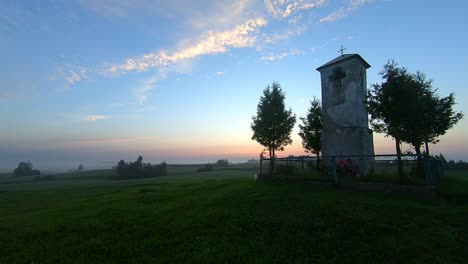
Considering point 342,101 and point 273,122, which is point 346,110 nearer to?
point 342,101

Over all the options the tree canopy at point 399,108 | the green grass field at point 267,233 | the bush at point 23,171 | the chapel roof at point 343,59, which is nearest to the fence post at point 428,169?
the green grass field at point 267,233

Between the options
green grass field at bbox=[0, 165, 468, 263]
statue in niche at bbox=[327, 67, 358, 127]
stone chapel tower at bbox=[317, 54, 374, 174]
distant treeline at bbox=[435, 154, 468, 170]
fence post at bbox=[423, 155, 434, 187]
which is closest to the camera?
green grass field at bbox=[0, 165, 468, 263]

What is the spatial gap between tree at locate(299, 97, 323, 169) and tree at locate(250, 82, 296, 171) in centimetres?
123

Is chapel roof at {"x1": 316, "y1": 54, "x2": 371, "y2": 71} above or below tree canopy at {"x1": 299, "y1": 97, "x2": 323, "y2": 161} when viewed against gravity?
above

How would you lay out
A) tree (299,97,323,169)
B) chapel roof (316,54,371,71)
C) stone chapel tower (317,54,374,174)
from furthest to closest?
tree (299,97,323,169) → chapel roof (316,54,371,71) → stone chapel tower (317,54,374,174)

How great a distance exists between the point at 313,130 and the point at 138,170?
229 feet

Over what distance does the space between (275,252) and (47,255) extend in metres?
6.45

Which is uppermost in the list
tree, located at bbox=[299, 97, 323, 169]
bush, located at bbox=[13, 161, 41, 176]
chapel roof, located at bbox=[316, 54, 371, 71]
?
chapel roof, located at bbox=[316, 54, 371, 71]

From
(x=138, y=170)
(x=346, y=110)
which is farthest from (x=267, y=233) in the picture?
(x=138, y=170)

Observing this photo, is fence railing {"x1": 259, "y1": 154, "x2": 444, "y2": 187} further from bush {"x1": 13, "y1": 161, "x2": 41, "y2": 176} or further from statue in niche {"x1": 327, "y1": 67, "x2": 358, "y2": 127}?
bush {"x1": 13, "y1": 161, "x2": 41, "y2": 176}

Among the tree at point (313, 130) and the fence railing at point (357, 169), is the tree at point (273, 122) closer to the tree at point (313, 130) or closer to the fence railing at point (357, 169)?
the tree at point (313, 130)

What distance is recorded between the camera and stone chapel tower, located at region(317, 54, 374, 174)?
1485 cm

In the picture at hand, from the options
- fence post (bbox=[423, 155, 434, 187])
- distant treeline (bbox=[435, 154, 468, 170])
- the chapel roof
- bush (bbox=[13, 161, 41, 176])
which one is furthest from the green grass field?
bush (bbox=[13, 161, 41, 176])

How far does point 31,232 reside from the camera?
349 inches
